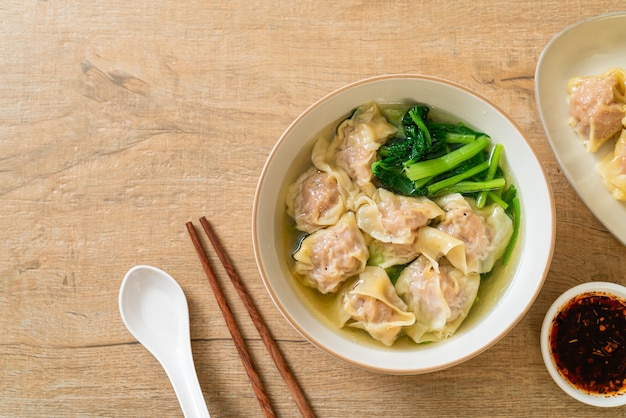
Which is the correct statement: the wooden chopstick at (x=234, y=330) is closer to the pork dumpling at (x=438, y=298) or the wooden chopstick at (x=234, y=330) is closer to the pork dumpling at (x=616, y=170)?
the pork dumpling at (x=438, y=298)

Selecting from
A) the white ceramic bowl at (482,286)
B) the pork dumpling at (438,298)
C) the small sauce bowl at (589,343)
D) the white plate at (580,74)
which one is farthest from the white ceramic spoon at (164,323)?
the white plate at (580,74)

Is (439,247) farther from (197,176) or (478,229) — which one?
(197,176)

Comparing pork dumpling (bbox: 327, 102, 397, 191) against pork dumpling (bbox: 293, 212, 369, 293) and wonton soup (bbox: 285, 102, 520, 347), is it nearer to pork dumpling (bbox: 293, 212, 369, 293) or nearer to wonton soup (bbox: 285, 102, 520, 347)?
wonton soup (bbox: 285, 102, 520, 347)

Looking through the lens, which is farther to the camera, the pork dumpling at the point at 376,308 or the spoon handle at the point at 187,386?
the spoon handle at the point at 187,386

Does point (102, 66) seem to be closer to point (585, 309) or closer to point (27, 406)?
point (27, 406)

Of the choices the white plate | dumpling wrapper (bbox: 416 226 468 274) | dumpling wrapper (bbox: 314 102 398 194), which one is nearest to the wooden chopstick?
dumpling wrapper (bbox: 314 102 398 194)

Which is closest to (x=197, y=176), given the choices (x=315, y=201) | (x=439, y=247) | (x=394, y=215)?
(x=315, y=201)
